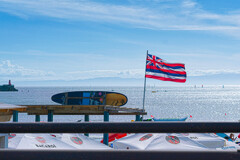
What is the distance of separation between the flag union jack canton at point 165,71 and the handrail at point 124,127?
24400 millimetres

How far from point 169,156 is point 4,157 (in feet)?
4.05

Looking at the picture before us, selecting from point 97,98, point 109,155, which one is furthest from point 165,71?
point 109,155

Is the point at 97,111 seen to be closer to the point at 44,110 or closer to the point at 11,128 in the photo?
the point at 44,110

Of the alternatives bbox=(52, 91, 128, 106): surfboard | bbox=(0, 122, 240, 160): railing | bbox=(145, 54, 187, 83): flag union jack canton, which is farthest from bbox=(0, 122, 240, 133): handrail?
bbox=(52, 91, 128, 106): surfboard

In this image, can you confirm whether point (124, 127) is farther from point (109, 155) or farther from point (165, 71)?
point (165, 71)

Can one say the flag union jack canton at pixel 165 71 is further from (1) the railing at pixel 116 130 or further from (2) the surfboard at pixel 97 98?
(1) the railing at pixel 116 130

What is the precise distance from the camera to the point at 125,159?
253 centimetres

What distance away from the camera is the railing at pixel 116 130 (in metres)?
2.47

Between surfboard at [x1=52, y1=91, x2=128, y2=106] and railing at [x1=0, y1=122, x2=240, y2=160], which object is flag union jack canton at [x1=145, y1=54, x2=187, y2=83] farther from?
railing at [x1=0, y1=122, x2=240, y2=160]

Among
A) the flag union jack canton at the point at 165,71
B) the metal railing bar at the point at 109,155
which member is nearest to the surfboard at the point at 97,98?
the flag union jack canton at the point at 165,71

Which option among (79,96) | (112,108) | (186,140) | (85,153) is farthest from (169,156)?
(79,96)

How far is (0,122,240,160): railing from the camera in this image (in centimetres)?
247

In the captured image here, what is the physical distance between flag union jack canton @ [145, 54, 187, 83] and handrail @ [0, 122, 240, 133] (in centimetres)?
2440

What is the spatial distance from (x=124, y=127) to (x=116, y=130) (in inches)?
2.8
